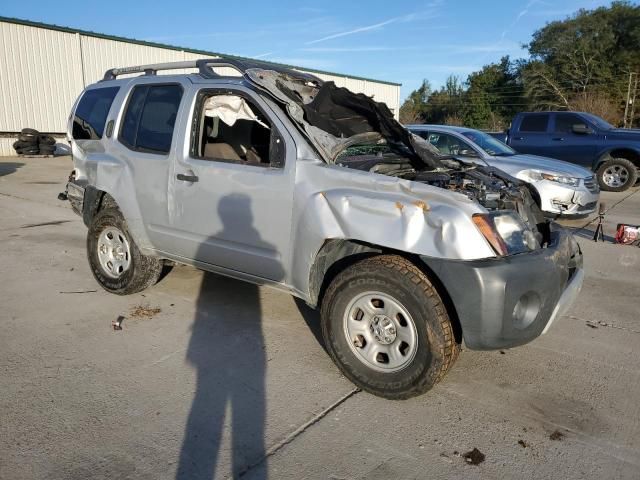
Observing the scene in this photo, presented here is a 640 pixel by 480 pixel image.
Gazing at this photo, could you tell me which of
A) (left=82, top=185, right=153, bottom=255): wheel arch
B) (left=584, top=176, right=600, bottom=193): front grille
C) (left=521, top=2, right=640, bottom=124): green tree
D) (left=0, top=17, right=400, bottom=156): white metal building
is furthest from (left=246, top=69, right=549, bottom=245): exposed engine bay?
(left=521, top=2, right=640, bottom=124): green tree

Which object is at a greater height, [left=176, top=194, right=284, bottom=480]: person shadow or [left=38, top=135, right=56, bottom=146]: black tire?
[left=38, top=135, right=56, bottom=146]: black tire

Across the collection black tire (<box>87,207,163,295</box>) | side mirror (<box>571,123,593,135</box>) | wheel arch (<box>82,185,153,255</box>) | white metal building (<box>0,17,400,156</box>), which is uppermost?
white metal building (<box>0,17,400,156</box>)

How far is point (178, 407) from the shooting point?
9.93 ft

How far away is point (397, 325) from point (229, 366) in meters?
1.23

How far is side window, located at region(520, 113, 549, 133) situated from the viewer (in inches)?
515

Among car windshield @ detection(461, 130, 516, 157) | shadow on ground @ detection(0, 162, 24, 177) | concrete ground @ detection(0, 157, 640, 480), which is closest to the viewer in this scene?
concrete ground @ detection(0, 157, 640, 480)

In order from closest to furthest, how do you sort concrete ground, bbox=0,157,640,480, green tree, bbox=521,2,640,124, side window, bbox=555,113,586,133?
concrete ground, bbox=0,157,640,480 < side window, bbox=555,113,586,133 < green tree, bbox=521,2,640,124

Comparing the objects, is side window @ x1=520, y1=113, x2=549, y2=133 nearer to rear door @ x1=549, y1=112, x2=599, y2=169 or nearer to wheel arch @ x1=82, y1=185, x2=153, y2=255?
rear door @ x1=549, y1=112, x2=599, y2=169

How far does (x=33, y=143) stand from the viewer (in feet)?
68.1

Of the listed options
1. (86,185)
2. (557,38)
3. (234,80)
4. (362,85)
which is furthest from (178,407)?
(557,38)

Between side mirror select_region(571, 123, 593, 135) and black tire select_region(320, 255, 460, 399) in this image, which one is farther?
side mirror select_region(571, 123, 593, 135)

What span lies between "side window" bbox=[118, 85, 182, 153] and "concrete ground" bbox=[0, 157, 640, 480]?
1.46m

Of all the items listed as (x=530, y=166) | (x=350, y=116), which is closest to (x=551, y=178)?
(x=530, y=166)

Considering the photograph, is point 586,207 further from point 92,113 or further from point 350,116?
point 92,113
